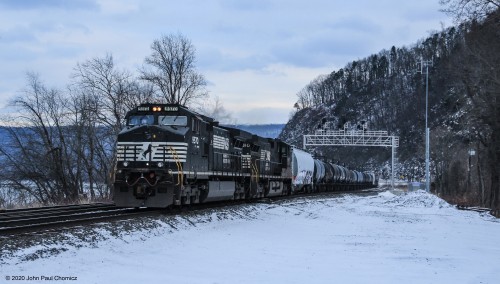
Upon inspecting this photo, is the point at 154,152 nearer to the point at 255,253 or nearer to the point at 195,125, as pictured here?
the point at 195,125

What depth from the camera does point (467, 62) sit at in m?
26.0

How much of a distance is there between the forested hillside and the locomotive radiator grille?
12.1 metres

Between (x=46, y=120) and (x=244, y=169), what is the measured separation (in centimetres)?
2191

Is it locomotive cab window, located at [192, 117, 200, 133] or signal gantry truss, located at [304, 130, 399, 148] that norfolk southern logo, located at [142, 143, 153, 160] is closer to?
locomotive cab window, located at [192, 117, 200, 133]

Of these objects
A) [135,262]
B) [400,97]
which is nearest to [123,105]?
[135,262]

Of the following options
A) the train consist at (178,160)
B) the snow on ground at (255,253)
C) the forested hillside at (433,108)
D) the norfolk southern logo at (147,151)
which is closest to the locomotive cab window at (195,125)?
the train consist at (178,160)

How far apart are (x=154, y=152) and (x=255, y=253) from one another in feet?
21.1

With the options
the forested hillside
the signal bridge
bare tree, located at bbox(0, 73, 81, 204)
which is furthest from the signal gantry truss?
bare tree, located at bbox(0, 73, 81, 204)

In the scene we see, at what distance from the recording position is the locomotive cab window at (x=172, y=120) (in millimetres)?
18250

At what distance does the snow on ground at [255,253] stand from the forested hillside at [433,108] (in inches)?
343

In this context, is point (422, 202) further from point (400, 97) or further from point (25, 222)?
point (400, 97)

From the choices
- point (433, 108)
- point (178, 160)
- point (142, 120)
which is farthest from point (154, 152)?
point (433, 108)

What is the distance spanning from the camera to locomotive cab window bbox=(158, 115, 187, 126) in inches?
719

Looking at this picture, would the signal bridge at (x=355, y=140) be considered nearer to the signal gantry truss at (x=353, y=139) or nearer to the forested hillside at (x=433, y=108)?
the signal gantry truss at (x=353, y=139)
